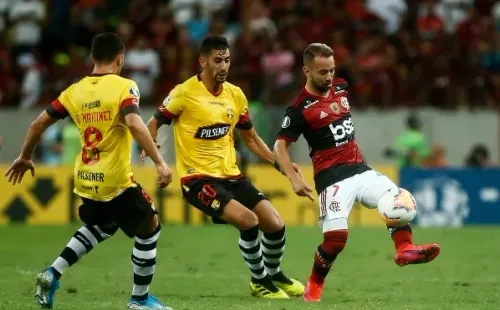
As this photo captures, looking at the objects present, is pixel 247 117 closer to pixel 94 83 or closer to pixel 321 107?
pixel 321 107

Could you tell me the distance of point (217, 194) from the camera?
11875 mm

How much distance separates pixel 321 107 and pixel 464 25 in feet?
48.9

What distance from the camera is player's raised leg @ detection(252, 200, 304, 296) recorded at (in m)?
12.0

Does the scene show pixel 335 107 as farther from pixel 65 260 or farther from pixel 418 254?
pixel 65 260

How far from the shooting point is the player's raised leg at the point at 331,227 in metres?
11.4

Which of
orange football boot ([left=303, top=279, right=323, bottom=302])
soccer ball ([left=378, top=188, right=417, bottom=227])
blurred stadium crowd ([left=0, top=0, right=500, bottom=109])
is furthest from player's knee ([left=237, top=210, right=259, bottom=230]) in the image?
blurred stadium crowd ([left=0, top=0, right=500, bottom=109])

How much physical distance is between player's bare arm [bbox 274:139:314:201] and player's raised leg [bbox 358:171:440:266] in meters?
0.52

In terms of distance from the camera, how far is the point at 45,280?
10.4m

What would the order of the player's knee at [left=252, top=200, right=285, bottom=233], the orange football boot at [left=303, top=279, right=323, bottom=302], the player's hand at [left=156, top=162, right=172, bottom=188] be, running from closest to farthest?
the player's hand at [left=156, top=162, right=172, bottom=188] < the orange football boot at [left=303, top=279, right=323, bottom=302] < the player's knee at [left=252, top=200, right=285, bottom=233]

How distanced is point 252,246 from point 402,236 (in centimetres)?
148

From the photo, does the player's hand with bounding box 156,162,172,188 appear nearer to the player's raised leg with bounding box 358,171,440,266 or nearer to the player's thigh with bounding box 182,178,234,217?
the player's thigh with bounding box 182,178,234,217

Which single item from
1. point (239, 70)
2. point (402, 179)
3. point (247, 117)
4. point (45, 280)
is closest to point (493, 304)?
point (247, 117)

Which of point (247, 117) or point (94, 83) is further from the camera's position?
point (247, 117)

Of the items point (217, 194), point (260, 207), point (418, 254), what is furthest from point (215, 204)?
point (418, 254)
